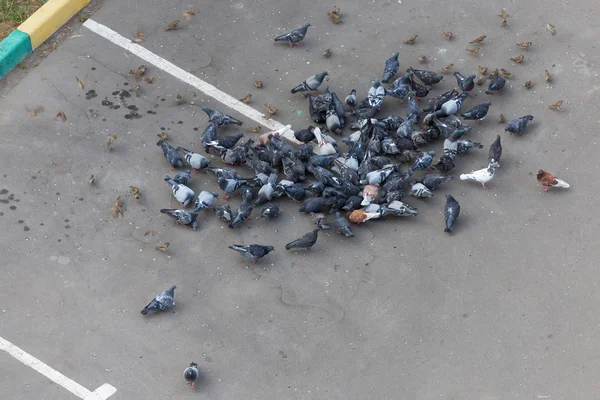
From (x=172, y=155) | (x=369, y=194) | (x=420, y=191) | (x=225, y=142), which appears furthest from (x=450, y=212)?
(x=172, y=155)

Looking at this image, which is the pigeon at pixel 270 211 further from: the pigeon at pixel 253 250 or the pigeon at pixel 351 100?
the pigeon at pixel 351 100

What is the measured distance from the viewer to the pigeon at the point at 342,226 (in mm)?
10664

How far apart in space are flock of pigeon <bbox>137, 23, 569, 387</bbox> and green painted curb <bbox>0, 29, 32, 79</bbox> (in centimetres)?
259

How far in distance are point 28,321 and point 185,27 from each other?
5101mm

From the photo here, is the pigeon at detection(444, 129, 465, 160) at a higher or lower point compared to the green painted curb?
lower

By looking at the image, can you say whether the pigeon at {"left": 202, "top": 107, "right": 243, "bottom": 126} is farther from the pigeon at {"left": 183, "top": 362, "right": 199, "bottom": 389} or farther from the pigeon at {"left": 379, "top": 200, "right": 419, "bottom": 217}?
the pigeon at {"left": 183, "top": 362, "right": 199, "bottom": 389}

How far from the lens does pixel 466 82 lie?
12195 millimetres

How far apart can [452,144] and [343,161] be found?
138 centimetres

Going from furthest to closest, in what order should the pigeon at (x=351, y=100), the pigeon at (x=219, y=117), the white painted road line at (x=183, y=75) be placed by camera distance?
1. the white painted road line at (x=183, y=75)
2. the pigeon at (x=351, y=100)
3. the pigeon at (x=219, y=117)

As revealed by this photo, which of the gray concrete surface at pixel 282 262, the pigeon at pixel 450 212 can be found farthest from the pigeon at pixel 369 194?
the pigeon at pixel 450 212

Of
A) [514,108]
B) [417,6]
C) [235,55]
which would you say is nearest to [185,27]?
[235,55]

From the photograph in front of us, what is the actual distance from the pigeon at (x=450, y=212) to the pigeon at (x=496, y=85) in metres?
2.20

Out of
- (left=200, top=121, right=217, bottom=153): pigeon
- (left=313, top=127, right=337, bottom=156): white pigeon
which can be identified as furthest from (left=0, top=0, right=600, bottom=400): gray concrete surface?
(left=313, top=127, right=337, bottom=156): white pigeon

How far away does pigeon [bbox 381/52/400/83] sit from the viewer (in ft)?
40.7
